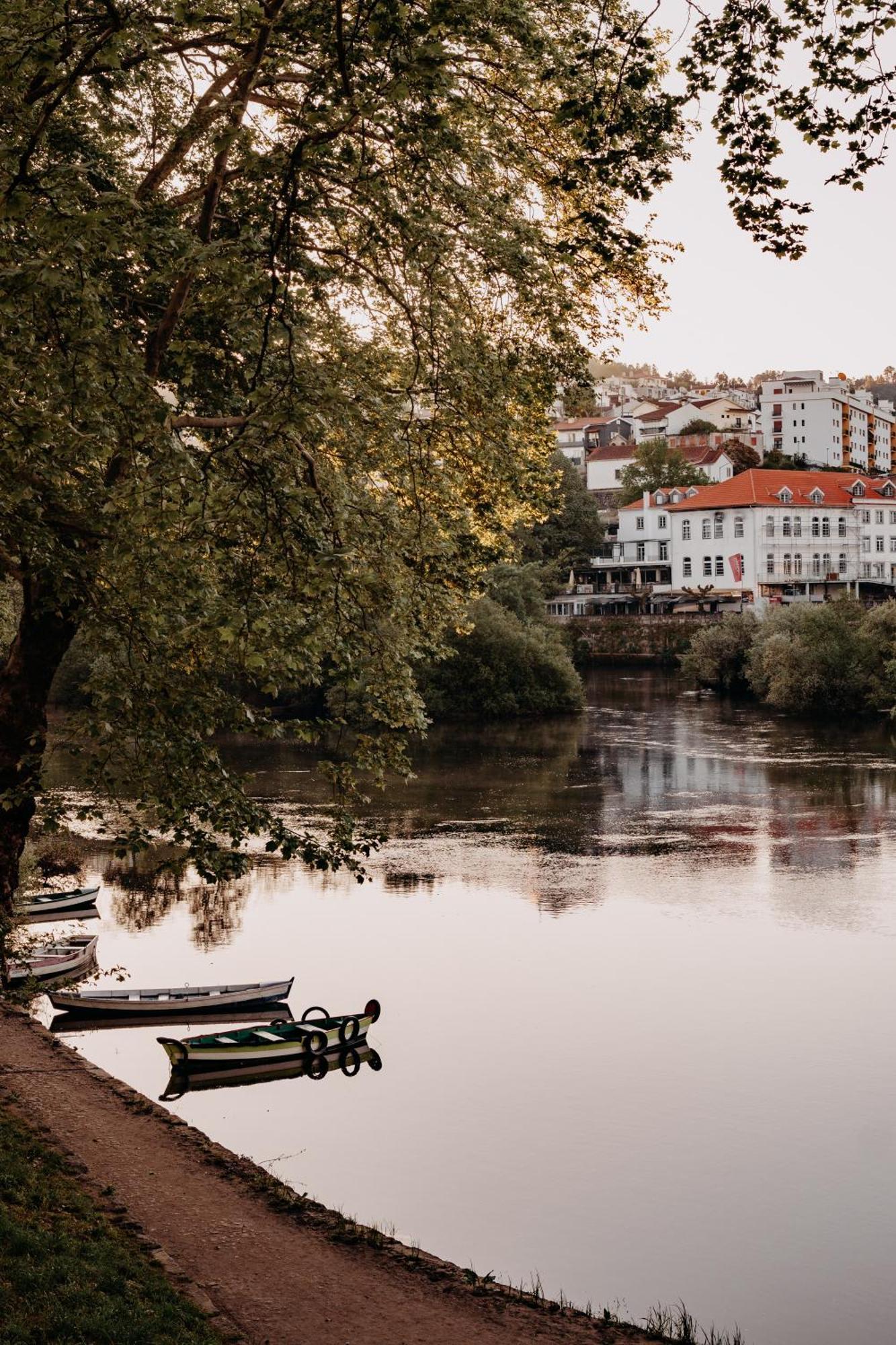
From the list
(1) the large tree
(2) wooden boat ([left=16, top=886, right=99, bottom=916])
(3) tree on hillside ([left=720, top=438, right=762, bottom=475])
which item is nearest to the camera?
(1) the large tree

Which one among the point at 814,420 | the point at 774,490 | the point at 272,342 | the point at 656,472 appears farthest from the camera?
the point at 814,420

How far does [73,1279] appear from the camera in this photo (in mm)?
8789

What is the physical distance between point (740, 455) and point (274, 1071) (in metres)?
118

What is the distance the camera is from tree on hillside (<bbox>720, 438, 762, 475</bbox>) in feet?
415

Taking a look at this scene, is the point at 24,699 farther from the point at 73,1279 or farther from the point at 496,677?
the point at 496,677

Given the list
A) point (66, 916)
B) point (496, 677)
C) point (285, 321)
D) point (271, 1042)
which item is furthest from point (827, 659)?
point (285, 321)

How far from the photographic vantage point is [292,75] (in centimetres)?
1169

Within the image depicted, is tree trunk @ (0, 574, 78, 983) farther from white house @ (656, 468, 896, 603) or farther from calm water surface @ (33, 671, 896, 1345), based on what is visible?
white house @ (656, 468, 896, 603)

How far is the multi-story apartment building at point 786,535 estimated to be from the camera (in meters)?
100

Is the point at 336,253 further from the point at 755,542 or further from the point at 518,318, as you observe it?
the point at 755,542

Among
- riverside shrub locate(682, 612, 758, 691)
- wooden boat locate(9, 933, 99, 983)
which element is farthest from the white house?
wooden boat locate(9, 933, 99, 983)

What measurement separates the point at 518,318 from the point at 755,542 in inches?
3508

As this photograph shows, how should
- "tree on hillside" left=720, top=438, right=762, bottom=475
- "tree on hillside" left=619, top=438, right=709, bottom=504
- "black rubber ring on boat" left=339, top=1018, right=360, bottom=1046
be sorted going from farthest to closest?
"tree on hillside" left=720, top=438, right=762, bottom=475 < "tree on hillside" left=619, top=438, right=709, bottom=504 < "black rubber ring on boat" left=339, top=1018, right=360, bottom=1046

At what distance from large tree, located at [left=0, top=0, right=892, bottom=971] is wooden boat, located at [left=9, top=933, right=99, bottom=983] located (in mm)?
8236
